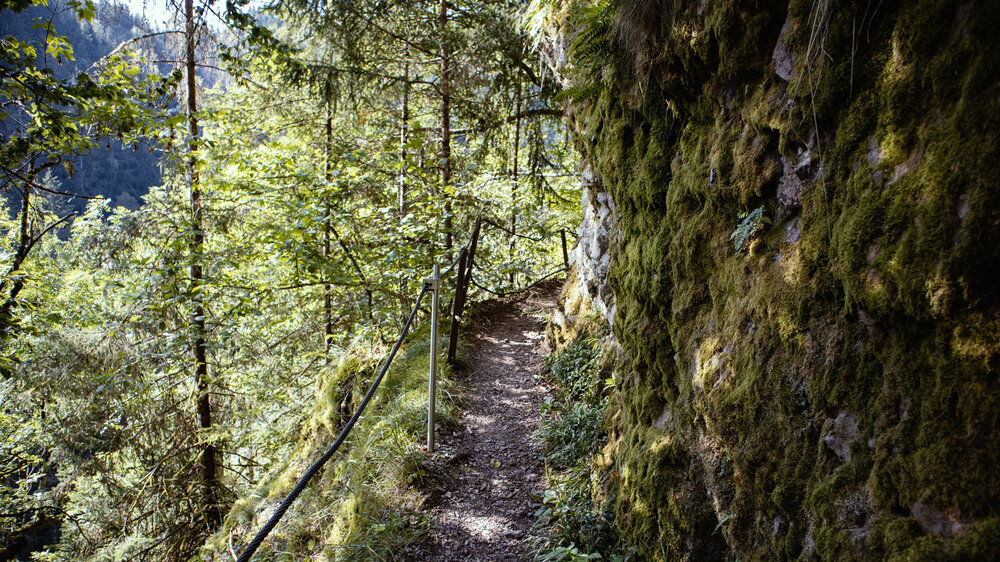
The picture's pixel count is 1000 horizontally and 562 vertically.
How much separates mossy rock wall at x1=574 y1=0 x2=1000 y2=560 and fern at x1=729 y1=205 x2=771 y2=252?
32 mm

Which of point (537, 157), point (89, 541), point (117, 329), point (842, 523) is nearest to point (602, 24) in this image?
point (842, 523)

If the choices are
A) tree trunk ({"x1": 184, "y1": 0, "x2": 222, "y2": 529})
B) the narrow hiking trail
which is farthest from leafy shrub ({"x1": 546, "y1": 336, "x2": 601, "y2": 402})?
tree trunk ({"x1": 184, "y1": 0, "x2": 222, "y2": 529})

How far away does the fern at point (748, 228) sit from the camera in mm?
2383

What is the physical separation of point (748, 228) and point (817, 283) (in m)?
0.53

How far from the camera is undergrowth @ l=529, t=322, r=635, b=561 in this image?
3.47 m

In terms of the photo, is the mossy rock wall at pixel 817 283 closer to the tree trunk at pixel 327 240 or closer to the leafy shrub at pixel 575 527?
the leafy shrub at pixel 575 527

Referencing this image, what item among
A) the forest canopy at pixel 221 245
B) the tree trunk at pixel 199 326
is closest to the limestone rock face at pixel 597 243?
the forest canopy at pixel 221 245

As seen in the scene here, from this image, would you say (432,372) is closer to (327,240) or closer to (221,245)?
(327,240)

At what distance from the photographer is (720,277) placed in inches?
106

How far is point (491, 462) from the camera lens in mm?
5055

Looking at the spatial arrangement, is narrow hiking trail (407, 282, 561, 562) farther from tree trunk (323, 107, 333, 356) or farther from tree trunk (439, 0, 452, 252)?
tree trunk (323, 107, 333, 356)

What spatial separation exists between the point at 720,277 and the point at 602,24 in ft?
7.07

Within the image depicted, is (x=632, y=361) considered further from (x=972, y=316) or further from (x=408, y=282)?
(x=408, y=282)

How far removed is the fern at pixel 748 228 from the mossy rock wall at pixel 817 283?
0.03 m
